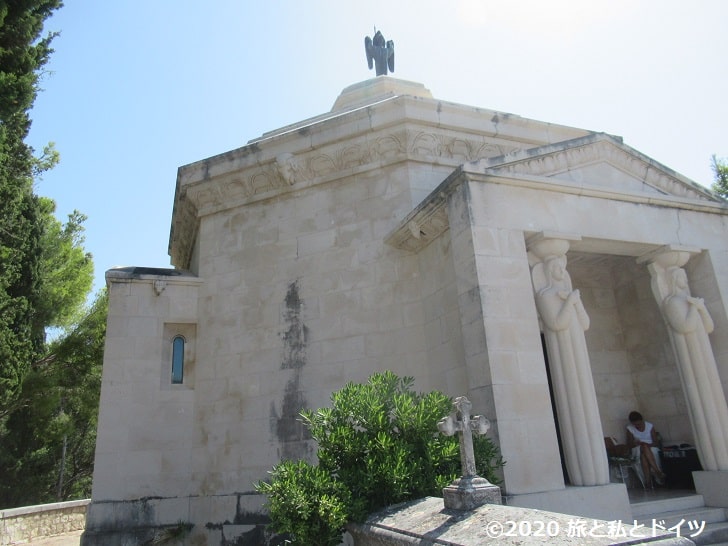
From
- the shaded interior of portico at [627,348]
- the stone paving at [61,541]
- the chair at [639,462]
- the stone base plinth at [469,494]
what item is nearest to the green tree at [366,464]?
the stone base plinth at [469,494]

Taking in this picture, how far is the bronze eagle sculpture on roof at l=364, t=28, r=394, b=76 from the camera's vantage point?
13.8 meters

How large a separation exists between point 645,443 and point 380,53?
10.5m

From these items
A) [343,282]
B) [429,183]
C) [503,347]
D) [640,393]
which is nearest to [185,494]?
[343,282]

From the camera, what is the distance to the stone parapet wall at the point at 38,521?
11602 mm

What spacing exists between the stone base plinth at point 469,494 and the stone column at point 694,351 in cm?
466

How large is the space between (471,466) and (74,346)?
17.7m

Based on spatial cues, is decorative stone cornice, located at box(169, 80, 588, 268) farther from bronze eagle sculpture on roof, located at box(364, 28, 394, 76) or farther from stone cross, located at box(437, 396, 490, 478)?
stone cross, located at box(437, 396, 490, 478)

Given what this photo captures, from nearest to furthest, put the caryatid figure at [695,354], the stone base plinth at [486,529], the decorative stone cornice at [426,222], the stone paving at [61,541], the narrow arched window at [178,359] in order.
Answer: the stone base plinth at [486,529] → the decorative stone cornice at [426,222] → the caryatid figure at [695,354] → the narrow arched window at [178,359] → the stone paving at [61,541]

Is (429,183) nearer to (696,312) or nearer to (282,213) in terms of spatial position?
(282,213)

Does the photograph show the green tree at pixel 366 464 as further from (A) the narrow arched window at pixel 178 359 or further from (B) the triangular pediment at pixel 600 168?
(A) the narrow arched window at pixel 178 359

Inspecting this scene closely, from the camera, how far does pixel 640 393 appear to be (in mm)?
9422

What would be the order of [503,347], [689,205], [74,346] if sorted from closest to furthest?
[503,347]
[689,205]
[74,346]

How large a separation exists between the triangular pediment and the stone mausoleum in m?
0.03

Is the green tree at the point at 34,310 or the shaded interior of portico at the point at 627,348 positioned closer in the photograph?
the shaded interior of portico at the point at 627,348
